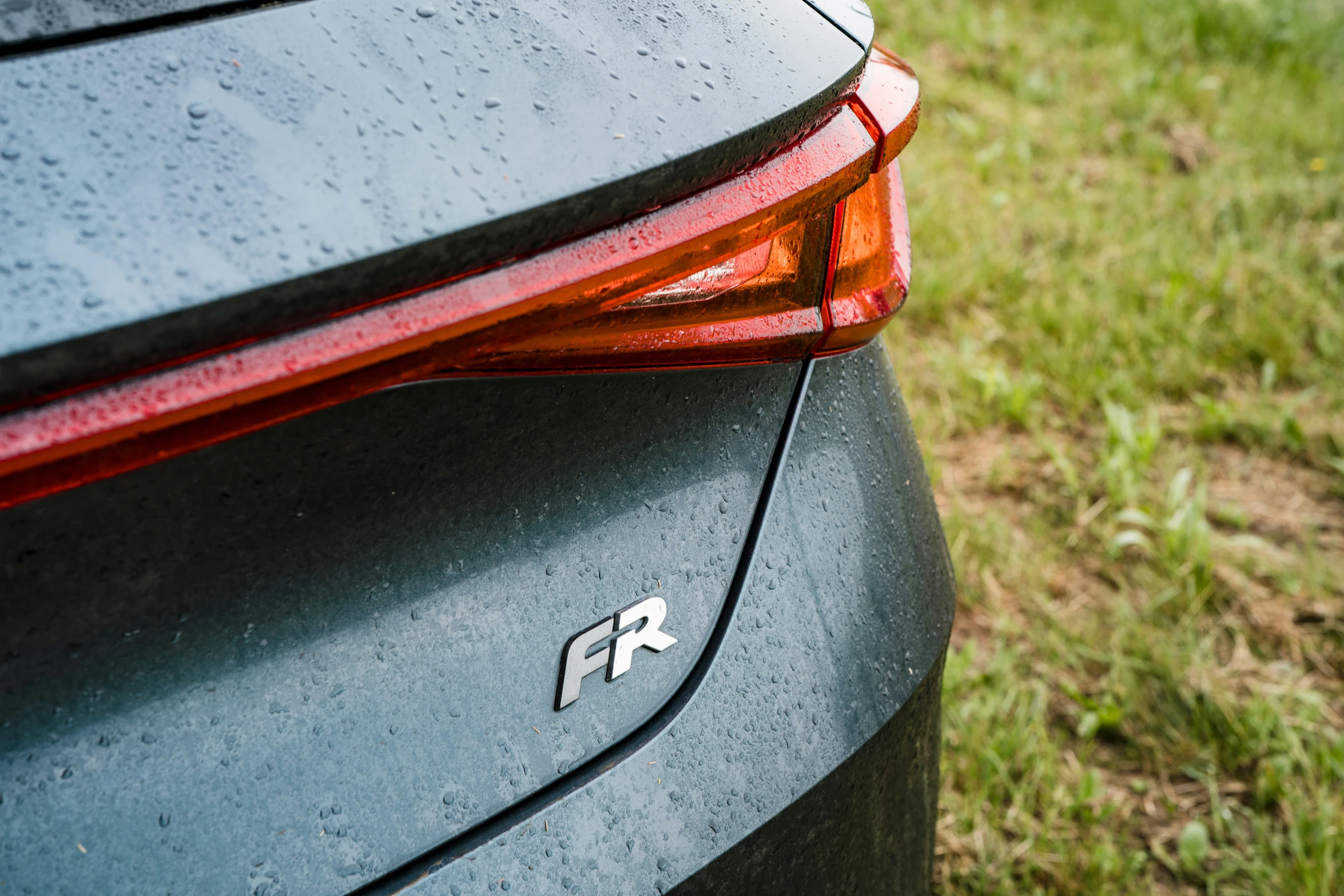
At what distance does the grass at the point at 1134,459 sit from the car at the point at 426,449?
110 centimetres

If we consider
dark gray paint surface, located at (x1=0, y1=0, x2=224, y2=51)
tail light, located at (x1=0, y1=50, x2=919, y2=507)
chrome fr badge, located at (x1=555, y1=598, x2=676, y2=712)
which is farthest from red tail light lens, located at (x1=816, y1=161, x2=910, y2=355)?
dark gray paint surface, located at (x1=0, y1=0, x2=224, y2=51)

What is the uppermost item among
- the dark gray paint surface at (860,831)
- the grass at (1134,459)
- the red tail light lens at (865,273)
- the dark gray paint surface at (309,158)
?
the dark gray paint surface at (309,158)

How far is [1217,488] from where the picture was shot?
2500 mm

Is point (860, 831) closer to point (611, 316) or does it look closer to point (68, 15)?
point (611, 316)

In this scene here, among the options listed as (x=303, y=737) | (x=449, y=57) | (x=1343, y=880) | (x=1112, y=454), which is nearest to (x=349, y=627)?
(x=303, y=737)

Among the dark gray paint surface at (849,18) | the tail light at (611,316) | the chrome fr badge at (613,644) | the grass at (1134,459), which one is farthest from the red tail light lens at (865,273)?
the grass at (1134,459)

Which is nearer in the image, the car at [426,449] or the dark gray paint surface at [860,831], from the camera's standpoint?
the car at [426,449]

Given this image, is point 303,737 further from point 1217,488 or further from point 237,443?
point 1217,488

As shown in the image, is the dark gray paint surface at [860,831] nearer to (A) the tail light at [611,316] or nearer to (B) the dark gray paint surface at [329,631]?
(B) the dark gray paint surface at [329,631]

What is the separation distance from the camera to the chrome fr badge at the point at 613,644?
76cm

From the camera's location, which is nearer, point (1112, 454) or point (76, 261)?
point (76, 261)

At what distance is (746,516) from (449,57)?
0.43 metres

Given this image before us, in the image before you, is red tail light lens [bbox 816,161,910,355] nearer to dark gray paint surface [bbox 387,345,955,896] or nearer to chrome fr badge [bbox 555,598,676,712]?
dark gray paint surface [bbox 387,345,955,896]

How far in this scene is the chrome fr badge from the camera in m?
0.76
